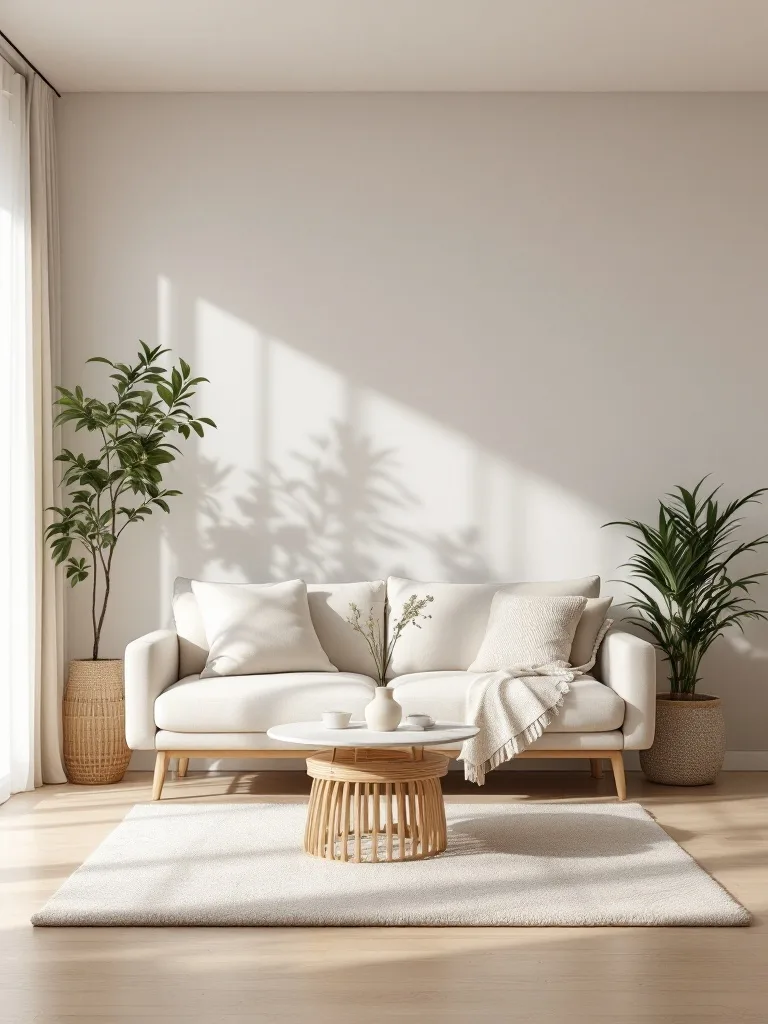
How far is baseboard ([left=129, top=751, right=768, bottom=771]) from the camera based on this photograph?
546cm

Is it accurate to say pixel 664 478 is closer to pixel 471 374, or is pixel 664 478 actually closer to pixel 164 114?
pixel 471 374

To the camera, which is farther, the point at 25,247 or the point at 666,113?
the point at 666,113

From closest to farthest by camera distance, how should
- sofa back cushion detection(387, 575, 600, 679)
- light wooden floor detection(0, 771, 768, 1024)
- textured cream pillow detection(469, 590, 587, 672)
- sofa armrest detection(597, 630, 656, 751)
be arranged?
light wooden floor detection(0, 771, 768, 1024), sofa armrest detection(597, 630, 656, 751), textured cream pillow detection(469, 590, 587, 672), sofa back cushion detection(387, 575, 600, 679)

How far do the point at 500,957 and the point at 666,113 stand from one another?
4274 millimetres

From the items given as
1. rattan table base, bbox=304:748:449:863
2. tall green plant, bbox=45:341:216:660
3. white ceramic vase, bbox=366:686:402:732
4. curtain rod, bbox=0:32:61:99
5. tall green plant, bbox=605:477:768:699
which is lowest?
rattan table base, bbox=304:748:449:863

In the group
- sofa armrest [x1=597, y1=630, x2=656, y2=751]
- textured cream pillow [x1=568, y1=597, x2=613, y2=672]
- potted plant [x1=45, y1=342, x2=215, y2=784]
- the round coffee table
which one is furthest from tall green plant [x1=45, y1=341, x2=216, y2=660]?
sofa armrest [x1=597, y1=630, x2=656, y2=751]

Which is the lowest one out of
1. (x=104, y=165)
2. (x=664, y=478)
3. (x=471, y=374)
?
(x=664, y=478)

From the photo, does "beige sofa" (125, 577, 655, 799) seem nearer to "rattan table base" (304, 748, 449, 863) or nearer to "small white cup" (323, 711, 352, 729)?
"small white cup" (323, 711, 352, 729)

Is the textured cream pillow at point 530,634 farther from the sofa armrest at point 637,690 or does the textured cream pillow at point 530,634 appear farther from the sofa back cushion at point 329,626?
the sofa back cushion at point 329,626

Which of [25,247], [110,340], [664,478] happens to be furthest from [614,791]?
[25,247]

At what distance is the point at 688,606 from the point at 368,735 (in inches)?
82.4

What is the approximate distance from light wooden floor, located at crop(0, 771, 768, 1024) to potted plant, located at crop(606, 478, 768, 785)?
143 centimetres

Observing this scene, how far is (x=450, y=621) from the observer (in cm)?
516

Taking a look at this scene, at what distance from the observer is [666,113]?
18.3 feet
